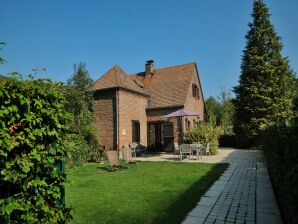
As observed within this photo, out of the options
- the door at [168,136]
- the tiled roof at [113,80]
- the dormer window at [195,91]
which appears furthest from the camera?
the dormer window at [195,91]

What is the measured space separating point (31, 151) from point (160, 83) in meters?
21.4

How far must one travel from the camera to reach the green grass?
5.24 metres

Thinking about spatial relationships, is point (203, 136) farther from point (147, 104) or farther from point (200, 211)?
point (200, 211)

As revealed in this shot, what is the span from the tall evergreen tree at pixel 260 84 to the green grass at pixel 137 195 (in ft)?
50.8

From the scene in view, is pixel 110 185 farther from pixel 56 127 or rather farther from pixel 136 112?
pixel 136 112

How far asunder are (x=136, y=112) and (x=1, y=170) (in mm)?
16904

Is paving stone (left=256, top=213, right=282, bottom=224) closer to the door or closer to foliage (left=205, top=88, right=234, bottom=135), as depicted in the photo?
the door

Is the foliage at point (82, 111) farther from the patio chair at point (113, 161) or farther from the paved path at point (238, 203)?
the paved path at point (238, 203)

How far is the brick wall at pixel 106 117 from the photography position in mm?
17359

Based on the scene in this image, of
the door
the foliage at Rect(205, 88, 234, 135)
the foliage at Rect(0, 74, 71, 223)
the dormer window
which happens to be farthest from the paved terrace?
the foliage at Rect(205, 88, 234, 135)

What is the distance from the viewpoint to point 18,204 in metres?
2.96

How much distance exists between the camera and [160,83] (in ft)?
79.0

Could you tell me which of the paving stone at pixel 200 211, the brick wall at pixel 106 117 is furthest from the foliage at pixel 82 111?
the paving stone at pixel 200 211

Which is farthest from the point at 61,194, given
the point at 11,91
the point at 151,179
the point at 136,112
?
the point at 136,112
